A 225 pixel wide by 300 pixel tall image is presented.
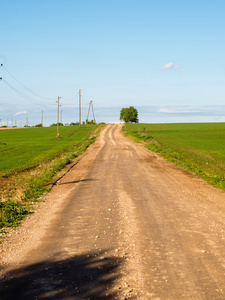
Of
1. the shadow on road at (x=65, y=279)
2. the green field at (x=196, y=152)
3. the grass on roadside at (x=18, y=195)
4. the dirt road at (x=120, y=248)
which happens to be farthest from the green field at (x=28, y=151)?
the shadow on road at (x=65, y=279)

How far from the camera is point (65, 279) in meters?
6.59

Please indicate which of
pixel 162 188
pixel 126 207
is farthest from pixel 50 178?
pixel 126 207

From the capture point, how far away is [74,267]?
7152mm

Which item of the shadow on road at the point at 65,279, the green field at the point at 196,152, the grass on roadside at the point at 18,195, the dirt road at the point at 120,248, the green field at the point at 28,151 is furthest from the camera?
the green field at the point at 28,151

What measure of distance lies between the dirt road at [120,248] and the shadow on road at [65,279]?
0.02 meters

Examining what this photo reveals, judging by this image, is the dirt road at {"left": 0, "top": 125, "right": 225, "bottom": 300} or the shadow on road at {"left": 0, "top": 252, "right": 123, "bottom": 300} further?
A: the dirt road at {"left": 0, "top": 125, "right": 225, "bottom": 300}

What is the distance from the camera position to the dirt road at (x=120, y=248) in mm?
6189

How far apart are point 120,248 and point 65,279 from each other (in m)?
2.07

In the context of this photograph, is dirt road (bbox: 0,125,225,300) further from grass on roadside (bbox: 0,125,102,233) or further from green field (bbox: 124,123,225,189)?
green field (bbox: 124,123,225,189)

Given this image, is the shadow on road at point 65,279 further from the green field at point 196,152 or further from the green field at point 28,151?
the green field at point 28,151

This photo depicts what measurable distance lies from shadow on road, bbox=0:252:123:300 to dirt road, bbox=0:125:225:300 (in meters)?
0.02

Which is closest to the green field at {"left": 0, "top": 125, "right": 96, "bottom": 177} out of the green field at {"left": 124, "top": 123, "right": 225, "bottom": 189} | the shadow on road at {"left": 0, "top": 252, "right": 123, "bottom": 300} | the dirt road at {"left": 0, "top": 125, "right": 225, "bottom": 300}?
the green field at {"left": 124, "top": 123, "right": 225, "bottom": 189}

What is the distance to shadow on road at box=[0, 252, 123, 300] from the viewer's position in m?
5.98

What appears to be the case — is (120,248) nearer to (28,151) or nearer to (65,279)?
(65,279)
